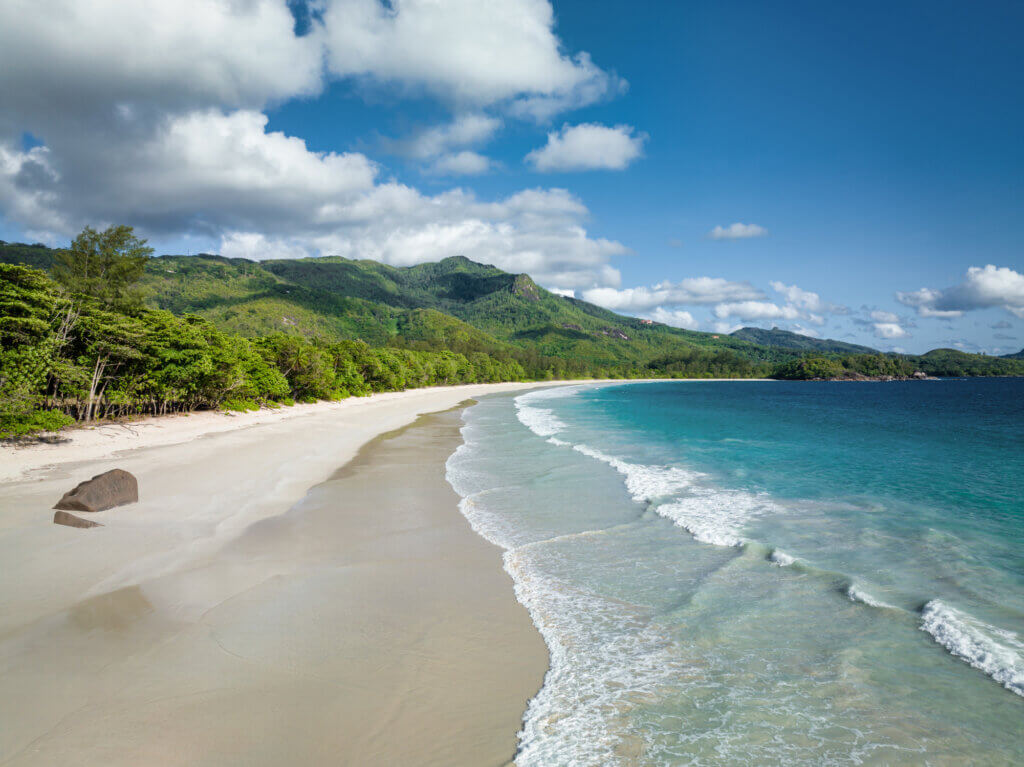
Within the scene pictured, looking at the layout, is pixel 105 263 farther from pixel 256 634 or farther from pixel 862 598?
pixel 862 598

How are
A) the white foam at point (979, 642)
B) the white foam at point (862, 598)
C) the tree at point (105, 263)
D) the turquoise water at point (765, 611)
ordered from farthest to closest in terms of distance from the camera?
the tree at point (105, 263), the white foam at point (862, 598), the white foam at point (979, 642), the turquoise water at point (765, 611)

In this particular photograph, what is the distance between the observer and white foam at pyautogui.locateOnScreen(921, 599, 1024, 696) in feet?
22.7

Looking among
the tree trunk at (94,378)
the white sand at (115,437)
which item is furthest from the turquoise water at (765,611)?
the tree trunk at (94,378)

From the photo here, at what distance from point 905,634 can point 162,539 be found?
15122mm

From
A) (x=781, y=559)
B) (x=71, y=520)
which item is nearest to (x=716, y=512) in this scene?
(x=781, y=559)

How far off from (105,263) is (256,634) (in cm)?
4118

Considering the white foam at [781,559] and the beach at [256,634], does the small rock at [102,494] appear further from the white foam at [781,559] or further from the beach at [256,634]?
the white foam at [781,559]

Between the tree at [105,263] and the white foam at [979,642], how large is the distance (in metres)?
43.8

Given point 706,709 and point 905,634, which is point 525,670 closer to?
point 706,709

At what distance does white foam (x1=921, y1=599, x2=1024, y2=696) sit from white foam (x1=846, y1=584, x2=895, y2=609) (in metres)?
0.60

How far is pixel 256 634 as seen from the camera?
7465 mm

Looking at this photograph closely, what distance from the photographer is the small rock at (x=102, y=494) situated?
13109 mm

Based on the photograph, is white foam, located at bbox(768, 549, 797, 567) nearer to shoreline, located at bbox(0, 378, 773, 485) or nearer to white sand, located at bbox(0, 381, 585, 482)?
shoreline, located at bbox(0, 378, 773, 485)

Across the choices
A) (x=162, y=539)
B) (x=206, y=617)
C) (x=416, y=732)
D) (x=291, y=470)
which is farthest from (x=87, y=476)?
(x=416, y=732)
